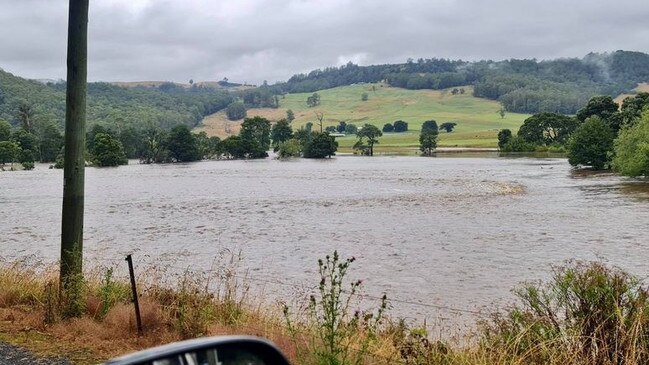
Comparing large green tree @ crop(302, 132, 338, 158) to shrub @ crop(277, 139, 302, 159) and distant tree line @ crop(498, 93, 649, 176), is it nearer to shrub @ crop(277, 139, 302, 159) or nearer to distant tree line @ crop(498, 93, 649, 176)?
shrub @ crop(277, 139, 302, 159)

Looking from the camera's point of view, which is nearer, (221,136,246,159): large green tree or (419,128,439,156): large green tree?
(221,136,246,159): large green tree

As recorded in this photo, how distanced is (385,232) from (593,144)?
220 ft

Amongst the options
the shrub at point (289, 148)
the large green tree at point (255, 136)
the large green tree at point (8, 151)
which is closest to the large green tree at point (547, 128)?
the shrub at point (289, 148)

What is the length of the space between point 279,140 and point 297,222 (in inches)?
5708

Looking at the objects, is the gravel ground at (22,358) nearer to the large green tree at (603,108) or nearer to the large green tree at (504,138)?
the large green tree at (603,108)

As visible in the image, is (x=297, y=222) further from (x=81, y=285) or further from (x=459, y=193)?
(x=81, y=285)

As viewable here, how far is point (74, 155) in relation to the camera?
9453mm

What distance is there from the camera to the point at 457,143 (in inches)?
7480

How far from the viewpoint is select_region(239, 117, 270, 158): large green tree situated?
162 m

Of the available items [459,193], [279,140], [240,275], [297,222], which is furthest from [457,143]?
[240,275]

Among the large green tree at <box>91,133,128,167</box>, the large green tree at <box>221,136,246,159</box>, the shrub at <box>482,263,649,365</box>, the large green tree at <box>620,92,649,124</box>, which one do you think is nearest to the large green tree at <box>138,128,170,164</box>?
the large green tree at <box>221,136,246,159</box>

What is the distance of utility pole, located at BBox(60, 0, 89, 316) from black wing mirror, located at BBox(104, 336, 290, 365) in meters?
7.96

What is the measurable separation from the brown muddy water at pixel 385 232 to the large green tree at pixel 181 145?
86440 millimetres

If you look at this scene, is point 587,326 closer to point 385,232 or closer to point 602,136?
point 385,232
